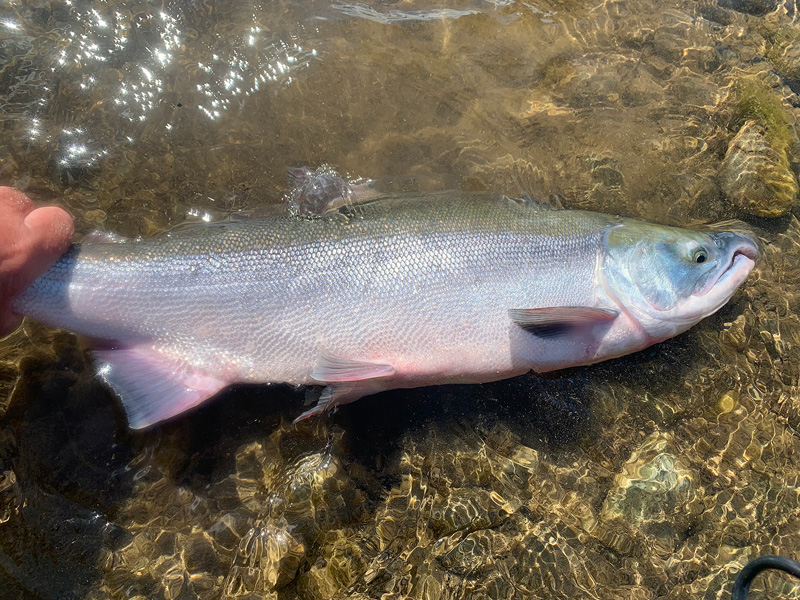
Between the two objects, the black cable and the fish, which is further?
the fish

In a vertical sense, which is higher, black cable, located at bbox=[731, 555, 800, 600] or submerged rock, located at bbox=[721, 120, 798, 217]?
submerged rock, located at bbox=[721, 120, 798, 217]

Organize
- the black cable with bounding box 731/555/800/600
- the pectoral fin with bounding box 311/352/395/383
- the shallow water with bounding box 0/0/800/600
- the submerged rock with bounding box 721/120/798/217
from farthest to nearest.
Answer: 1. the submerged rock with bounding box 721/120/798/217
2. the shallow water with bounding box 0/0/800/600
3. the pectoral fin with bounding box 311/352/395/383
4. the black cable with bounding box 731/555/800/600

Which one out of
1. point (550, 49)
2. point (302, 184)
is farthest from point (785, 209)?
point (302, 184)

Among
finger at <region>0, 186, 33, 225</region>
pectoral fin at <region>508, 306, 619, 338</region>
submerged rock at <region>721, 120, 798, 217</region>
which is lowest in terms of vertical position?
pectoral fin at <region>508, 306, 619, 338</region>

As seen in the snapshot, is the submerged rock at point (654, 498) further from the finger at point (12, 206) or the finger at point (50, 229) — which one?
the finger at point (12, 206)

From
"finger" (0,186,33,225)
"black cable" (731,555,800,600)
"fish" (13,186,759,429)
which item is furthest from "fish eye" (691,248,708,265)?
"finger" (0,186,33,225)

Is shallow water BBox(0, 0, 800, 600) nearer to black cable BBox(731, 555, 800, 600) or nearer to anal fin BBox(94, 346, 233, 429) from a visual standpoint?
anal fin BBox(94, 346, 233, 429)

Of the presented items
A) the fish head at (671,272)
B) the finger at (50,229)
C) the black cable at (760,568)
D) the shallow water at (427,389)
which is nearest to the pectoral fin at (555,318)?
the fish head at (671,272)

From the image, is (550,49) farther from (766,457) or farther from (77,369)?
(77,369)
